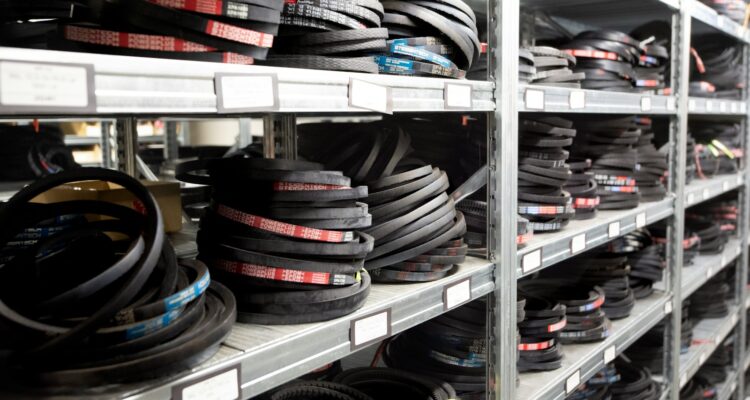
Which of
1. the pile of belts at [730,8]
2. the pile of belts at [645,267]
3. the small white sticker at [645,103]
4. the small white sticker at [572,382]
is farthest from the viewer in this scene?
the pile of belts at [730,8]

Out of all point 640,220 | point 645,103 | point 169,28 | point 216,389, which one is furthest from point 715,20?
point 216,389

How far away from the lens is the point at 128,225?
117 cm

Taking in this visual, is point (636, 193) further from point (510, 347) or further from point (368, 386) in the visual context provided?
point (368, 386)

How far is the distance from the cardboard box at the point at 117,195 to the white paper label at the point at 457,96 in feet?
2.67

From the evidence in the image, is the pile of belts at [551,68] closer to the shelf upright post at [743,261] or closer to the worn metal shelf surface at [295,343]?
the worn metal shelf surface at [295,343]

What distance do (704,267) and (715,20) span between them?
135 centimetres

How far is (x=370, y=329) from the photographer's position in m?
1.40

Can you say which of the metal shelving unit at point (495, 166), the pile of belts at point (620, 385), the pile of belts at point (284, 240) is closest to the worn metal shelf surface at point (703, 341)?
the metal shelving unit at point (495, 166)

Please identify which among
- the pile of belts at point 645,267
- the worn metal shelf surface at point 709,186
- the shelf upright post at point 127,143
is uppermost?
the shelf upright post at point 127,143

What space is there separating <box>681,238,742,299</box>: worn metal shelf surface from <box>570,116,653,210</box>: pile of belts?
804 millimetres

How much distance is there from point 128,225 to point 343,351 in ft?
1.58

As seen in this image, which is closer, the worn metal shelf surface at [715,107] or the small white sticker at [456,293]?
the small white sticker at [456,293]

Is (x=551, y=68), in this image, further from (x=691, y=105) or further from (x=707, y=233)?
(x=707, y=233)

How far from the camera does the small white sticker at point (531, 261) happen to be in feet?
6.56
